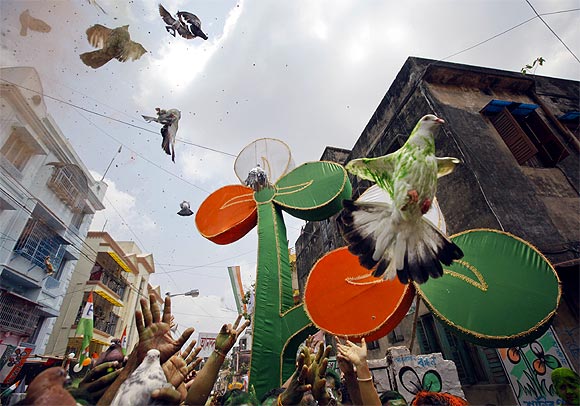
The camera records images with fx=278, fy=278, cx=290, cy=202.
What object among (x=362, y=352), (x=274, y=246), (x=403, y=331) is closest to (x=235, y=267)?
(x=403, y=331)

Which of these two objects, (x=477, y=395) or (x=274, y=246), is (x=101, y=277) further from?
(x=477, y=395)

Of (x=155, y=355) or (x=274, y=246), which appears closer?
(x=155, y=355)

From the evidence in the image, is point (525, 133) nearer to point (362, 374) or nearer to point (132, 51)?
point (362, 374)

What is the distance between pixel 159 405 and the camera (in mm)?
1487

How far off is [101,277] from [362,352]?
22.9 metres

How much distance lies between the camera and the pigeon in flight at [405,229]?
2.11 metres

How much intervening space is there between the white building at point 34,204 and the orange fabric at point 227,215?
1594 mm

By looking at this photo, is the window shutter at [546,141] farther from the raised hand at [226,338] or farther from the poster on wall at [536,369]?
the raised hand at [226,338]

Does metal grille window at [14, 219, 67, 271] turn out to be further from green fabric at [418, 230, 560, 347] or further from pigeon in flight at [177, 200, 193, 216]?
green fabric at [418, 230, 560, 347]

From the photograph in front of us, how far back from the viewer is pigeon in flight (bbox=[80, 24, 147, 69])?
2832 millimetres

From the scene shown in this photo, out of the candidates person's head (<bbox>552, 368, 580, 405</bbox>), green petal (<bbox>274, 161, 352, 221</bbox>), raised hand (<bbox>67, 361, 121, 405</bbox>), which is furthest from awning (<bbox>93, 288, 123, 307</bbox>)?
person's head (<bbox>552, 368, 580, 405</bbox>)

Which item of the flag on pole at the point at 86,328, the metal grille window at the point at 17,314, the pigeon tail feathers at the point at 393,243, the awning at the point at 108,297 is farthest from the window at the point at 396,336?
the awning at the point at 108,297

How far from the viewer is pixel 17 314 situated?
12.1 m

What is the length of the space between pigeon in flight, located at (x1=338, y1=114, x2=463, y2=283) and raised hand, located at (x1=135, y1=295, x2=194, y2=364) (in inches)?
56.2
